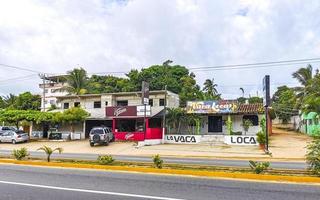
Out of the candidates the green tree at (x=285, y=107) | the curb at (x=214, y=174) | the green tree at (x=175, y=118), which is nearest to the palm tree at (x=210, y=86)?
the green tree at (x=285, y=107)

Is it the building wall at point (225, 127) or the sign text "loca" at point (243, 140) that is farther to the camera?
the building wall at point (225, 127)

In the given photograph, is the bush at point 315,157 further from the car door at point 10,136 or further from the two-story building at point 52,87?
the two-story building at point 52,87

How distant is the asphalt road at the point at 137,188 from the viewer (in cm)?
910

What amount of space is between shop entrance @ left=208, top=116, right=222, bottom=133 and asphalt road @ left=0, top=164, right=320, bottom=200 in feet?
96.7

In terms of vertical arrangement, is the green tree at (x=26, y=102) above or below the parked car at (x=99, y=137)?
above

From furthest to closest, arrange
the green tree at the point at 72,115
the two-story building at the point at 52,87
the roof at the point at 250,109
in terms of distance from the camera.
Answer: the two-story building at the point at 52,87
the green tree at the point at 72,115
the roof at the point at 250,109

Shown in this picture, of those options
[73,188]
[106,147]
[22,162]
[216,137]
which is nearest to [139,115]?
[106,147]

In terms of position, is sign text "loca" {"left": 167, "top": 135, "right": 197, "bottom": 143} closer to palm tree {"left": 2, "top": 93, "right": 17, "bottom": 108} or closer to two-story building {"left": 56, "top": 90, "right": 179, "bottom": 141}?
two-story building {"left": 56, "top": 90, "right": 179, "bottom": 141}

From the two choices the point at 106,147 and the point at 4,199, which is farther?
the point at 106,147

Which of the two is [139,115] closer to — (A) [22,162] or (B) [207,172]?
(A) [22,162]

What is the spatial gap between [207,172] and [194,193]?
12.5 ft

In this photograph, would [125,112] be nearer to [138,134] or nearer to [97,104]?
[138,134]

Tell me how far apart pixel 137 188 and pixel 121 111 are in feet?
108

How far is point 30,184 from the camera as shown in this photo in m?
11.2
